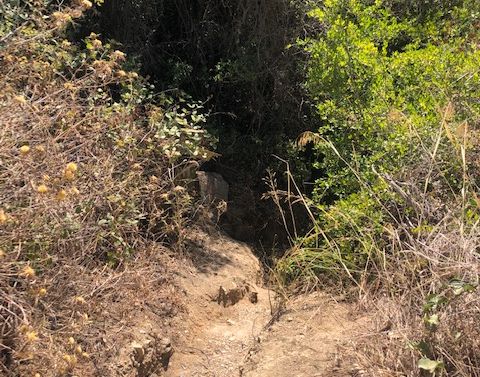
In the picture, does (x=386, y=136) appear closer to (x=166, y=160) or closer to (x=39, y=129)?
(x=166, y=160)

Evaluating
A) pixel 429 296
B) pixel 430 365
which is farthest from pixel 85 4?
pixel 430 365

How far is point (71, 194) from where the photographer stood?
3.04 metres

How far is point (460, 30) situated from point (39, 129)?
4356 millimetres

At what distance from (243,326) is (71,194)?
1866 millimetres

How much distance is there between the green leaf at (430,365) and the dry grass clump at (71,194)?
1.67m

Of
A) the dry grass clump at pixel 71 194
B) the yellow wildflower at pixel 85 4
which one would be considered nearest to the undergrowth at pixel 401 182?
the dry grass clump at pixel 71 194

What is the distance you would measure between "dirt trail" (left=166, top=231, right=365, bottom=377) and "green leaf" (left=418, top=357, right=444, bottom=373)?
0.67 m

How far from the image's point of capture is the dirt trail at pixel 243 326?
11.7ft

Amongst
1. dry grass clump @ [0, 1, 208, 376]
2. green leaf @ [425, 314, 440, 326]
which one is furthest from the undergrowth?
dry grass clump @ [0, 1, 208, 376]

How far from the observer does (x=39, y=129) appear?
3.16 m

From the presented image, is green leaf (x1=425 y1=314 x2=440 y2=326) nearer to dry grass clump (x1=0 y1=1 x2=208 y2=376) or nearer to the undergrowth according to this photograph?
the undergrowth

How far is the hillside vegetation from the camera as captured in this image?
9.58ft

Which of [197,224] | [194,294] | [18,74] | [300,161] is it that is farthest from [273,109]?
[18,74]

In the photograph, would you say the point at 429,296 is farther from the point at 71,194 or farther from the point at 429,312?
the point at 71,194
